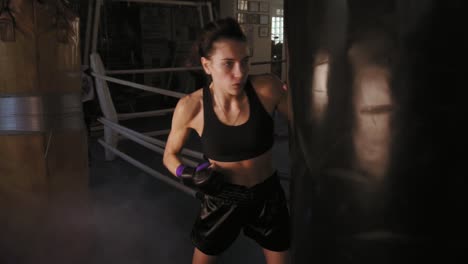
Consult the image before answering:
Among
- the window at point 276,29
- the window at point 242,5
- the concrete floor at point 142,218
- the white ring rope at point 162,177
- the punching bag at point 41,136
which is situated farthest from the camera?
the window at point 276,29

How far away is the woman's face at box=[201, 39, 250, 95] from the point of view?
1.09 metres

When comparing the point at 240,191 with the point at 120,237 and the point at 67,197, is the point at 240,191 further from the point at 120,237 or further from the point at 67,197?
the point at 120,237

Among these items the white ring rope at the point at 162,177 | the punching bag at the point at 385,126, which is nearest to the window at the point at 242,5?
the white ring rope at the point at 162,177

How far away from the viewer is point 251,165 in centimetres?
119

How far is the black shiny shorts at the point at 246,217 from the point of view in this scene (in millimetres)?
1179

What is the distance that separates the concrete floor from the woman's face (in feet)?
2.70

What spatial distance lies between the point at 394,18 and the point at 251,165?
90cm

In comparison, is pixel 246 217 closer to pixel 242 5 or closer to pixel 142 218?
pixel 142 218

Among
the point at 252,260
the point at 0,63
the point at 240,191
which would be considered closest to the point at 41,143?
the point at 0,63

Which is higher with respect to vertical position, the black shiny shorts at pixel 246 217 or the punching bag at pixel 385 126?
the punching bag at pixel 385 126

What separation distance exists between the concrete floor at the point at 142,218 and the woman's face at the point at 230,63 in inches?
32.4

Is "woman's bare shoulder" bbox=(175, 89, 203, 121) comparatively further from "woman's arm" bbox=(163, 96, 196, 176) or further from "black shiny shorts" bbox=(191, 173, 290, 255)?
"black shiny shorts" bbox=(191, 173, 290, 255)

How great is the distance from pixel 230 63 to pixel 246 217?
453mm

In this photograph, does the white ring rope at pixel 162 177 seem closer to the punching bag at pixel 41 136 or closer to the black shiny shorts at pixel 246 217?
the punching bag at pixel 41 136
